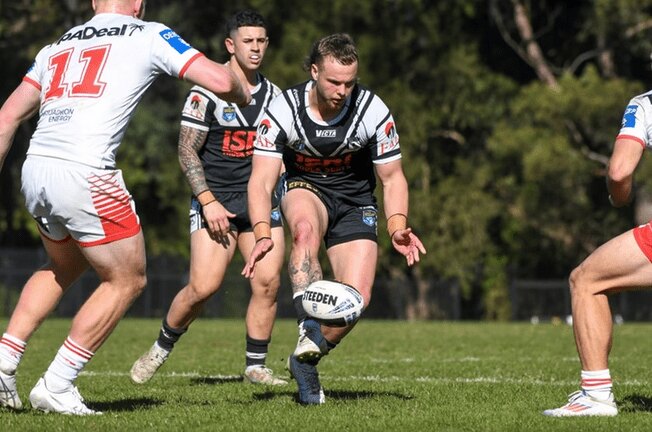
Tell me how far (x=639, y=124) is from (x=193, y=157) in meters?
3.82

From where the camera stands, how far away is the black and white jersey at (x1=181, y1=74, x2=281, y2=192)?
962 cm

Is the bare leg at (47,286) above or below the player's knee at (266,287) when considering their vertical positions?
above

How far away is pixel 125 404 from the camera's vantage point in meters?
8.03

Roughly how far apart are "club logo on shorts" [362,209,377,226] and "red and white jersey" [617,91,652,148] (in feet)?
6.72

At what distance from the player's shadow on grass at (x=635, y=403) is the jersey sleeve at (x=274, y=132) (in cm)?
260

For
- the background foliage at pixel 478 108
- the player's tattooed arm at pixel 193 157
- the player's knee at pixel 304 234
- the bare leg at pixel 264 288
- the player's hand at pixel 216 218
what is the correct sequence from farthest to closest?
1. the background foliage at pixel 478 108
2. the bare leg at pixel 264 288
3. the player's tattooed arm at pixel 193 157
4. the player's hand at pixel 216 218
5. the player's knee at pixel 304 234

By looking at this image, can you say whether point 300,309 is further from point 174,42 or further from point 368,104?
point 174,42

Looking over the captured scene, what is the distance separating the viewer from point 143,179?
38.9m

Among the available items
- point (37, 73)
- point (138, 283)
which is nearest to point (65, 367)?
point (138, 283)

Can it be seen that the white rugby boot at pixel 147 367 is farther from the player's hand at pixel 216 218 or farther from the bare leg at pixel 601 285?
the bare leg at pixel 601 285

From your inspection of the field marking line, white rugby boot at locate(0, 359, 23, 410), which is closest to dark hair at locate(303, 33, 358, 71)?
white rugby boot at locate(0, 359, 23, 410)

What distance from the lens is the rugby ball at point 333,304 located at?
7.57 metres

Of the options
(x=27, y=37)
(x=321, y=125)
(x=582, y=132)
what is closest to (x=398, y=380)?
(x=321, y=125)

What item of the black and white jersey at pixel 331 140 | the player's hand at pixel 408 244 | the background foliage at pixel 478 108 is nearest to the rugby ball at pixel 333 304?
the player's hand at pixel 408 244
